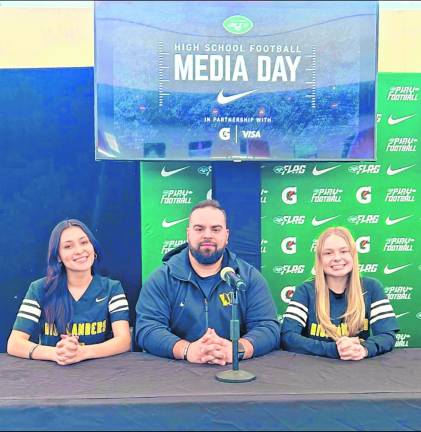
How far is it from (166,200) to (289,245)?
801 mm

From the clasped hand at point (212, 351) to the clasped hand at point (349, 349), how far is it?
48 cm

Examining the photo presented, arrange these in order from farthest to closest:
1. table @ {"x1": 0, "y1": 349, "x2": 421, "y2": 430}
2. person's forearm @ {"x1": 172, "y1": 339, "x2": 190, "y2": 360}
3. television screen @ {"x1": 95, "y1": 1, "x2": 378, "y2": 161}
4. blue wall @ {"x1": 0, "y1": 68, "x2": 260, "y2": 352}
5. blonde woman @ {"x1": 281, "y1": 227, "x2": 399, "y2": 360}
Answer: blue wall @ {"x1": 0, "y1": 68, "x2": 260, "y2": 352}, television screen @ {"x1": 95, "y1": 1, "x2": 378, "y2": 161}, blonde woman @ {"x1": 281, "y1": 227, "x2": 399, "y2": 360}, person's forearm @ {"x1": 172, "y1": 339, "x2": 190, "y2": 360}, table @ {"x1": 0, "y1": 349, "x2": 421, "y2": 430}

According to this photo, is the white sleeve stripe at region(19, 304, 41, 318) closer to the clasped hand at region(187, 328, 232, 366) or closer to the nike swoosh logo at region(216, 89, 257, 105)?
the clasped hand at region(187, 328, 232, 366)

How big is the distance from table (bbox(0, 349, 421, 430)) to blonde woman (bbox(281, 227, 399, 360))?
1.11 ft

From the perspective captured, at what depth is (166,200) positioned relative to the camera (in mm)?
3582

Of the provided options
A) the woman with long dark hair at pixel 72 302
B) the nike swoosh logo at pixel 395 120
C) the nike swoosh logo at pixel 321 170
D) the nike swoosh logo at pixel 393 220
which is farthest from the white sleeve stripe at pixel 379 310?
the nike swoosh logo at pixel 395 120

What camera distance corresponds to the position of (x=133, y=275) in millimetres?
3617

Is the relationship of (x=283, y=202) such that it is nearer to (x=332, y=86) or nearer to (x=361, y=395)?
(x=332, y=86)

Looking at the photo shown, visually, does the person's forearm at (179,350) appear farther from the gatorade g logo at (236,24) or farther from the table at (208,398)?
the gatorade g logo at (236,24)

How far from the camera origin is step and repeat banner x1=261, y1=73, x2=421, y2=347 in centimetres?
362

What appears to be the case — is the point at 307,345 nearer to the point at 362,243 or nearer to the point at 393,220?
the point at 362,243

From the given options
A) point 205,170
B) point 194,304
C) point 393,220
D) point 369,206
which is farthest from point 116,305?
point 393,220

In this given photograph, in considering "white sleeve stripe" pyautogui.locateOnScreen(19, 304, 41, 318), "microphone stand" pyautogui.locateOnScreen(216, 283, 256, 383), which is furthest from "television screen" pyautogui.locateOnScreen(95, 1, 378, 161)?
"microphone stand" pyautogui.locateOnScreen(216, 283, 256, 383)

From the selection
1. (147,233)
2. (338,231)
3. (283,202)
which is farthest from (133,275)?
(338,231)
